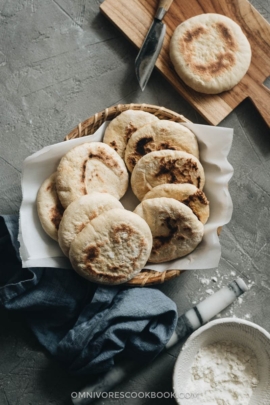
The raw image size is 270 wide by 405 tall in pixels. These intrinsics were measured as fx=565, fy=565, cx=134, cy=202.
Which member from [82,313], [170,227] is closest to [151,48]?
[170,227]

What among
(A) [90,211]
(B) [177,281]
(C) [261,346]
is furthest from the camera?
(B) [177,281]

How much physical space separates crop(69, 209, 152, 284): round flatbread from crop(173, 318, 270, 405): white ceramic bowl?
1.01 feet

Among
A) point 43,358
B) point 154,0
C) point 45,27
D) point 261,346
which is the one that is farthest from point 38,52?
point 261,346

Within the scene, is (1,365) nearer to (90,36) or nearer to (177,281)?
(177,281)

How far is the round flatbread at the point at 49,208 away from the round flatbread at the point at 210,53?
64 centimetres

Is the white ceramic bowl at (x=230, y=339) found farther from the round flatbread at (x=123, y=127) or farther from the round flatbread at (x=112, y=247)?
the round flatbread at (x=123, y=127)

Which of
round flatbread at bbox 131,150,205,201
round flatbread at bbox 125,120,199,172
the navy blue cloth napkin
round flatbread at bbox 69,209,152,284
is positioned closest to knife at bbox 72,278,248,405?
the navy blue cloth napkin

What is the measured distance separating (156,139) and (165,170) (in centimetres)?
11

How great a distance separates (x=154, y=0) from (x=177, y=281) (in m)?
1.04

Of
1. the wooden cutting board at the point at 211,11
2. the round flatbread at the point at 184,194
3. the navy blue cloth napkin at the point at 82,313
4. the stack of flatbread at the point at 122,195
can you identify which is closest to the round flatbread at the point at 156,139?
the stack of flatbread at the point at 122,195

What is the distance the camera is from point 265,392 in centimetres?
189

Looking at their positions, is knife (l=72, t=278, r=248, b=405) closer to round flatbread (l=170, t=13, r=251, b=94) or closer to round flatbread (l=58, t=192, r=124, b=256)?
round flatbread (l=58, t=192, r=124, b=256)

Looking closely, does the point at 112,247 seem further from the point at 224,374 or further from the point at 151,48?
the point at 151,48

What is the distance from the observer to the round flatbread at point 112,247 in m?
1.71
